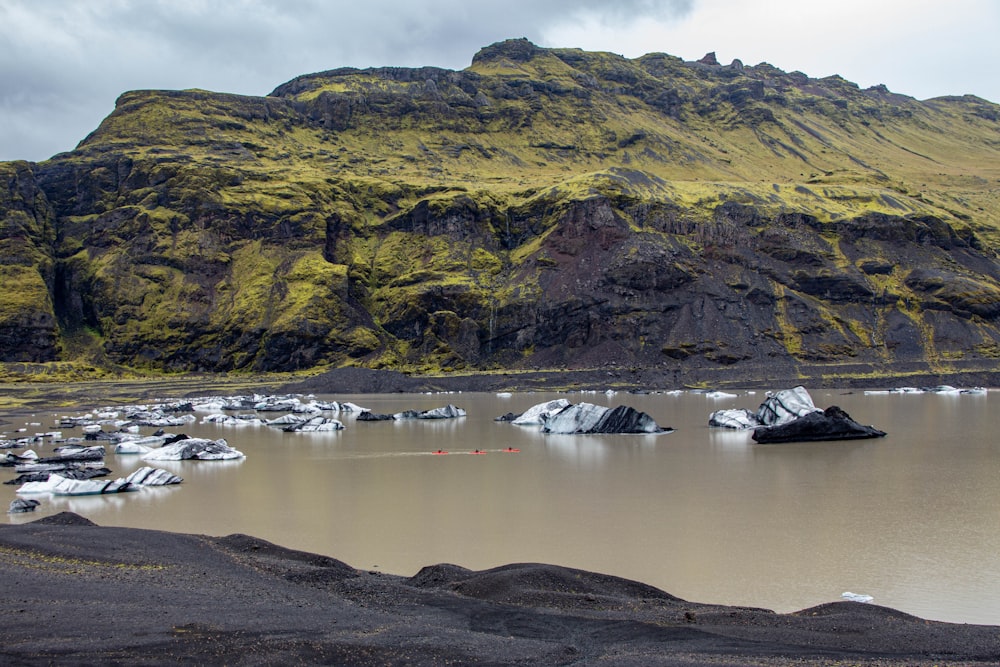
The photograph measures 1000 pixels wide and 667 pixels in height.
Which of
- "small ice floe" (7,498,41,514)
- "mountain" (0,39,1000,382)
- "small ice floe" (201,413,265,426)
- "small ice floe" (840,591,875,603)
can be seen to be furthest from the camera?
"mountain" (0,39,1000,382)

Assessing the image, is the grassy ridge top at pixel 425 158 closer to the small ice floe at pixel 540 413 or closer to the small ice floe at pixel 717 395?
the small ice floe at pixel 717 395

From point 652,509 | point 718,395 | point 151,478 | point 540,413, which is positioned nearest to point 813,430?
point 540,413

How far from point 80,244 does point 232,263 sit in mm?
29795

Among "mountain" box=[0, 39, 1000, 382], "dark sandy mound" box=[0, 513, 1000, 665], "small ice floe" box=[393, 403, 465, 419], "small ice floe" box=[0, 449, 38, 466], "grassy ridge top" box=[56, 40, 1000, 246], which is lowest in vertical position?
"small ice floe" box=[393, 403, 465, 419]

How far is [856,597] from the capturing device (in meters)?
14.5

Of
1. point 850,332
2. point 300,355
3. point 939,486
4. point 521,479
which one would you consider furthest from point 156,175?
point 939,486

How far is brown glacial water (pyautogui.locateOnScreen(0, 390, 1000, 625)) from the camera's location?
16.4m

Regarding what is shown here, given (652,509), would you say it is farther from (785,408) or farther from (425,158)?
(425,158)

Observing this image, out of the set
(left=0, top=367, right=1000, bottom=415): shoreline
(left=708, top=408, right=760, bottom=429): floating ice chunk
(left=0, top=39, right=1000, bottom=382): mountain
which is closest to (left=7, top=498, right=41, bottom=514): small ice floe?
(left=708, top=408, right=760, bottom=429): floating ice chunk

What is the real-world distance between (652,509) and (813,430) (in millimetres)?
22150

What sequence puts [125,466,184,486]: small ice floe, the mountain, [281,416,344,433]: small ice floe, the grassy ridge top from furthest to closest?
the grassy ridge top < the mountain < [281,416,344,433]: small ice floe < [125,466,184,486]: small ice floe

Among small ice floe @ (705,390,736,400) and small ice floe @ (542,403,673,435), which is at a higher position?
small ice floe @ (542,403,673,435)

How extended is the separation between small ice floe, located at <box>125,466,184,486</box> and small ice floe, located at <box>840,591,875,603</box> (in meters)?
24.2

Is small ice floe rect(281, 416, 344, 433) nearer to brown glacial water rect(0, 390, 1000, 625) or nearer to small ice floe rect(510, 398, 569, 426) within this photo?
brown glacial water rect(0, 390, 1000, 625)
